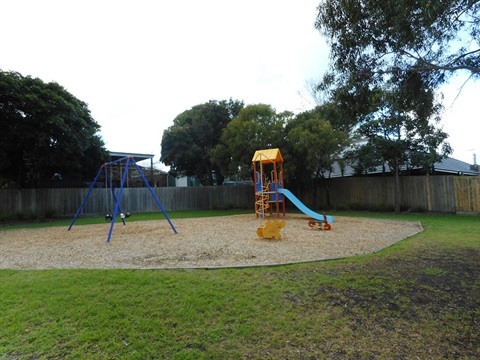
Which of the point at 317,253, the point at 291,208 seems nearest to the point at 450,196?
the point at 291,208

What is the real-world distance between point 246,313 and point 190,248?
4.05 metres

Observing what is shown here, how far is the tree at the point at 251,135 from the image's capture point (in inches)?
706

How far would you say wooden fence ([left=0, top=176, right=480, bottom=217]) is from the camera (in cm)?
1531

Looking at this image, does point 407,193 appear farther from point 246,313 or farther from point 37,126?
point 37,126

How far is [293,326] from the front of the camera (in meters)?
3.37

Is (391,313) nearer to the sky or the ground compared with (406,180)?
nearer to the ground

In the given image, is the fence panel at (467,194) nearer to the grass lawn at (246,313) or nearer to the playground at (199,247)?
the playground at (199,247)

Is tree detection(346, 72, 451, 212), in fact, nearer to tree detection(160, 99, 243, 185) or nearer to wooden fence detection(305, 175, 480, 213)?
wooden fence detection(305, 175, 480, 213)

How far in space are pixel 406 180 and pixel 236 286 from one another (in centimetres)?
1558

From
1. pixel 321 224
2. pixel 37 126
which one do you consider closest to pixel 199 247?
pixel 321 224

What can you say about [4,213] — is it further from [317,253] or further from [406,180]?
[406,180]

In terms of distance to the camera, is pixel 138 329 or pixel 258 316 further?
pixel 258 316

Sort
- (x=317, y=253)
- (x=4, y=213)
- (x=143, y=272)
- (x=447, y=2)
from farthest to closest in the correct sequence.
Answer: (x=4, y=213), (x=317, y=253), (x=143, y=272), (x=447, y=2)

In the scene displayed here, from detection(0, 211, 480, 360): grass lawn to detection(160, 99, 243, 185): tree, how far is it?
20.4 meters
